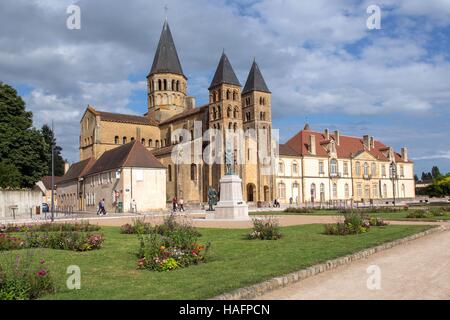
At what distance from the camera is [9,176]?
38.5 meters

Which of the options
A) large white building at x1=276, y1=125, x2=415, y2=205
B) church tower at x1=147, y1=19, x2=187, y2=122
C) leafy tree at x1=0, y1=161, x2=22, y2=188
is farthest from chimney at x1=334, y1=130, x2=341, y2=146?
leafy tree at x1=0, y1=161, x2=22, y2=188

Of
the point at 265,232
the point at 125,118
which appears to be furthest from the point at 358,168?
the point at 265,232

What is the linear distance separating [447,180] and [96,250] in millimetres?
68253

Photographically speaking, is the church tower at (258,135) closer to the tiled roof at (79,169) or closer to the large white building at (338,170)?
the large white building at (338,170)

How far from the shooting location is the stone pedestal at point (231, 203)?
1087 inches

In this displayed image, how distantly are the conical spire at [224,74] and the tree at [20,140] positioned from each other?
2678 cm

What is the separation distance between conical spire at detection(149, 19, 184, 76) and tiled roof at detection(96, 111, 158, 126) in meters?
8.94

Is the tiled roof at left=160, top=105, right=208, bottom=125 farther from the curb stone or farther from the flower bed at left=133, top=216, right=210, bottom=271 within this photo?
the flower bed at left=133, top=216, right=210, bottom=271

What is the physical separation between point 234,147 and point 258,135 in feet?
15.8

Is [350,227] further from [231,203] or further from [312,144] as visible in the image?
[312,144]

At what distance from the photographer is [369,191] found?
7731 centimetres

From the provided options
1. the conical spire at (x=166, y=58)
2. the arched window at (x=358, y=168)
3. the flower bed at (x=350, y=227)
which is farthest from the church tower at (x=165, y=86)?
the flower bed at (x=350, y=227)
